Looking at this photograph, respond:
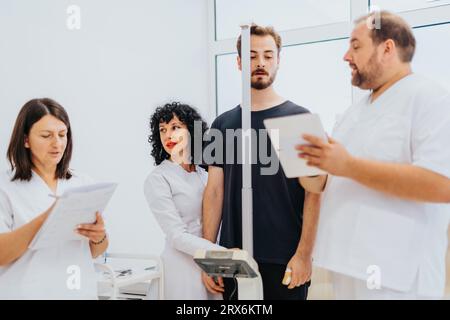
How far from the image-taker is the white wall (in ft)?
7.39

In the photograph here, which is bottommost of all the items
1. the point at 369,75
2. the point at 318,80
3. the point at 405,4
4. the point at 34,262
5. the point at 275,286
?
the point at 275,286

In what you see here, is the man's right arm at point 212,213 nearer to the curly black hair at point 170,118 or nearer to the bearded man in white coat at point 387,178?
the curly black hair at point 170,118

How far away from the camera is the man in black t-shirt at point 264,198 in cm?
184

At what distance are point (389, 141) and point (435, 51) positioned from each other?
1.59 meters

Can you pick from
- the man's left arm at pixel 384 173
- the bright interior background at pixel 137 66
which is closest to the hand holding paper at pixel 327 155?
the man's left arm at pixel 384 173

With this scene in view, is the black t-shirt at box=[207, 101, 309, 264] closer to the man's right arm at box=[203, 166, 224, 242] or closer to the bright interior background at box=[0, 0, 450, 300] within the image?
the man's right arm at box=[203, 166, 224, 242]

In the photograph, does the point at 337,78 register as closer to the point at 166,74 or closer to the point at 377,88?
the point at 166,74

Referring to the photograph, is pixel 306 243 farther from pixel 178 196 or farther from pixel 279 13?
pixel 279 13

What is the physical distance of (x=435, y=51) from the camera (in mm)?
2762

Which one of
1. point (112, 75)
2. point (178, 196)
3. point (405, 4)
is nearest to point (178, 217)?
point (178, 196)

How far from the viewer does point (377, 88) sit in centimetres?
156

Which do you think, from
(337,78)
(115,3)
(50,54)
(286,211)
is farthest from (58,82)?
(337,78)

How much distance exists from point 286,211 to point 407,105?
615 mm

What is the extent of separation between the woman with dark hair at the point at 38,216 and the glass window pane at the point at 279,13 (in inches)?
78.3
